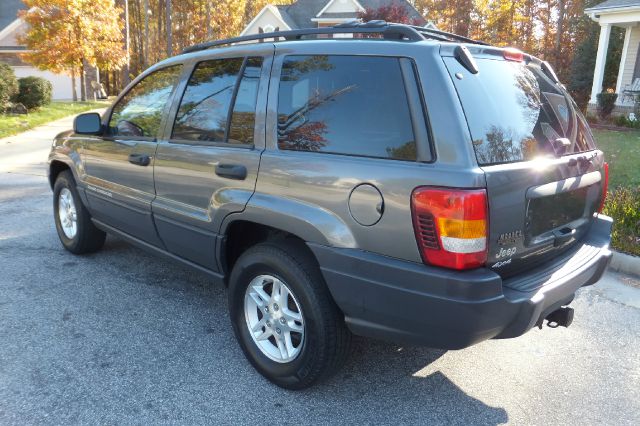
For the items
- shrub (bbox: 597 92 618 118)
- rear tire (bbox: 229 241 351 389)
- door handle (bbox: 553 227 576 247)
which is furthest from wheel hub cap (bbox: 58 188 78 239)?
shrub (bbox: 597 92 618 118)

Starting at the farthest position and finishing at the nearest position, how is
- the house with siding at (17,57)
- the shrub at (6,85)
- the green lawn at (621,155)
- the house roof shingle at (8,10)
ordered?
the house roof shingle at (8,10) → the house with siding at (17,57) → the shrub at (6,85) → the green lawn at (621,155)

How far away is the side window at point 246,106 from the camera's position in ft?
9.80

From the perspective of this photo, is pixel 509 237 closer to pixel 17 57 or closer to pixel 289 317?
pixel 289 317

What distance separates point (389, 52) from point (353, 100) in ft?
0.95

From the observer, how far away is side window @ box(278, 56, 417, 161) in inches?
93.6

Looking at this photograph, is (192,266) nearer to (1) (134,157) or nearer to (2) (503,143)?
(1) (134,157)

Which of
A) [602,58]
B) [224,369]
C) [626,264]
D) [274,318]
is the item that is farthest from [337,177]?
[602,58]

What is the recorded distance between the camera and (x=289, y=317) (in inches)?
111

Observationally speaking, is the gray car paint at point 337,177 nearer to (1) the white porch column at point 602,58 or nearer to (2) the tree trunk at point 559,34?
(1) the white porch column at point 602,58

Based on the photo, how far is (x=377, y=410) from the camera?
2688mm

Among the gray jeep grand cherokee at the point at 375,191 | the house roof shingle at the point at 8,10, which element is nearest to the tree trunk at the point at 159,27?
the house roof shingle at the point at 8,10

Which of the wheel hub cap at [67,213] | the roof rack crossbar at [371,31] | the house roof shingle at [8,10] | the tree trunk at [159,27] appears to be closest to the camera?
the roof rack crossbar at [371,31]

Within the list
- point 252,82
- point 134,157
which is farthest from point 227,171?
point 134,157

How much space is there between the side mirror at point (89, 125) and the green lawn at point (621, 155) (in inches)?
263
